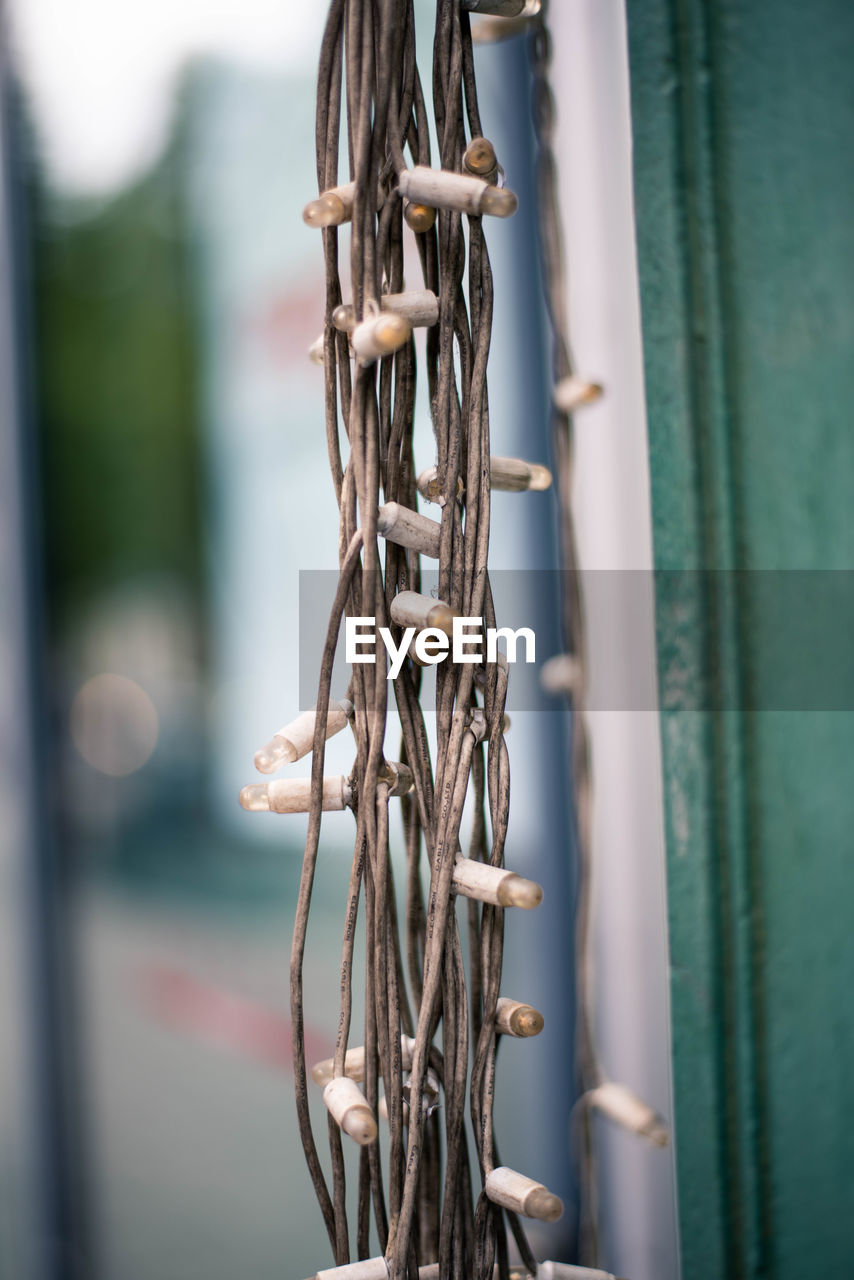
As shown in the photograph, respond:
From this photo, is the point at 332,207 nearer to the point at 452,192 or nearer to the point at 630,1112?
the point at 452,192

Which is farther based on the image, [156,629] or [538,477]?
[156,629]

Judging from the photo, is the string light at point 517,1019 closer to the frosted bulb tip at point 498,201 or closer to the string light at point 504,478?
the string light at point 504,478

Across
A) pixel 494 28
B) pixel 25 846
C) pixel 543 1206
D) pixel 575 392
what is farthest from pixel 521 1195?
pixel 25 846

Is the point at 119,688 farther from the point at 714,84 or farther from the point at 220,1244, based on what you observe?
the point at 714,84

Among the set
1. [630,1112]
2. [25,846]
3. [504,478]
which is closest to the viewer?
[504,478]

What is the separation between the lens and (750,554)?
1.82ft

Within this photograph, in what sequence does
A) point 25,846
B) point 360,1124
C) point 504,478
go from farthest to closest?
1. point 25,846
2. point 504,478
3. point 360,1124

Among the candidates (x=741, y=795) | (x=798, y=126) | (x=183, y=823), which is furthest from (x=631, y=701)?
(x=183, y=823)

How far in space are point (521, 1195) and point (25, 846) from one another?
77 cm

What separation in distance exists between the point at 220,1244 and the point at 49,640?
26.5 inches

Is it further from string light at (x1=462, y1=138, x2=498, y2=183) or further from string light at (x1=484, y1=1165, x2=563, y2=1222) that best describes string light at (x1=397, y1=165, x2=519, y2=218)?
string light at (x1=484, y1=1165, x2=563, y2=1222)

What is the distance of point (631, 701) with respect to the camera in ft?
2.05

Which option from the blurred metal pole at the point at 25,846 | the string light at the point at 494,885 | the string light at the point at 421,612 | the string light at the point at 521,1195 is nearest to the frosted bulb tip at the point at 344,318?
the string light at the point at 421,612

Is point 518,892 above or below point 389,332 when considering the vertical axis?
below
